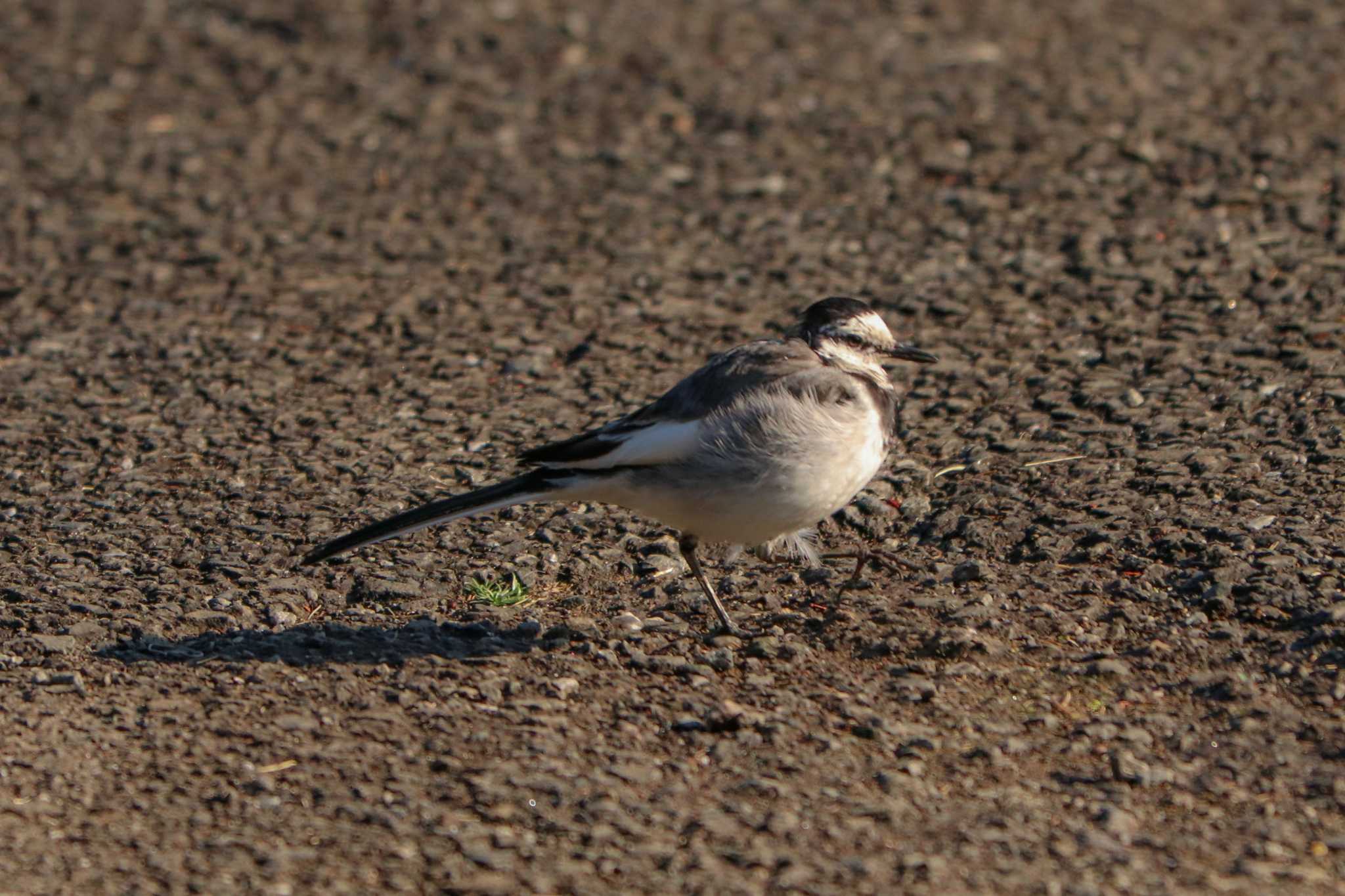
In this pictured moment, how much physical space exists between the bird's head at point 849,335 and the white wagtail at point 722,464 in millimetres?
427

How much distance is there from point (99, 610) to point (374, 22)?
7042 millimetres

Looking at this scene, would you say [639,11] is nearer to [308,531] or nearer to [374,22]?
[374,22]

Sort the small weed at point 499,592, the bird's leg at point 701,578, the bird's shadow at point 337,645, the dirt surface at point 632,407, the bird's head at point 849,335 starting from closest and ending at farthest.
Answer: the dirt surface at point 632,407 → the bird's shadow at point 337,645 → the bird's leg at point 701,578 → the small weed at point 499,592 → the bird's head at point 849,335

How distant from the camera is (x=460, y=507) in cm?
505

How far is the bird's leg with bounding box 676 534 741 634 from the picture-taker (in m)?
5.16

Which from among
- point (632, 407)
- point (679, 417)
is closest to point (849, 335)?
point (679, 417)

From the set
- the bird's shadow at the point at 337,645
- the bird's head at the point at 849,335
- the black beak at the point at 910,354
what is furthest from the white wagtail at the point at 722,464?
the black beak at the point at 910,354

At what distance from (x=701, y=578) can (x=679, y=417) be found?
0.54 meters

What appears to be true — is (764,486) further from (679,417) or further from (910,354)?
(910,354)

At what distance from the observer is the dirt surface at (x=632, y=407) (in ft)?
13.6

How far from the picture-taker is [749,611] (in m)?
5.40

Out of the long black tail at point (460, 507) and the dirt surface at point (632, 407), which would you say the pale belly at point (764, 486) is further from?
the dirt surface at point (632, 407)

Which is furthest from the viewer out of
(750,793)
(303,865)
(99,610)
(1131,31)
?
(1131,31)

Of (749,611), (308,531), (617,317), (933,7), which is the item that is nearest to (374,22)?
(933,7)
